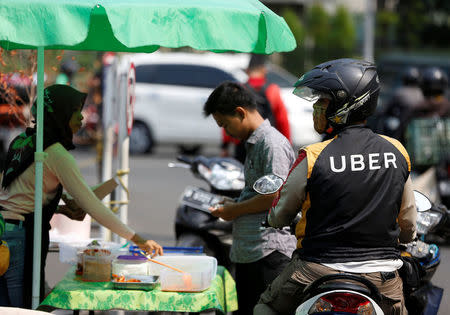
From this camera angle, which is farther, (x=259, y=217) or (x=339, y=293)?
(x=259, y=217)

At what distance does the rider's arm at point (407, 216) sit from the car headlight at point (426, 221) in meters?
0.56

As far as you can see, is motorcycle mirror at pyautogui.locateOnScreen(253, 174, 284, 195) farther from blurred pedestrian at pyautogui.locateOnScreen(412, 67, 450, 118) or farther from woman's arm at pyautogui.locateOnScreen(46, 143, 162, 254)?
blurred pedestrian at pyautogui.locateOnScreen(412, 67, 450, 118)

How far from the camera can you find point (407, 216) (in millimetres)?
3824

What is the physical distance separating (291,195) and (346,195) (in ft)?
0.80

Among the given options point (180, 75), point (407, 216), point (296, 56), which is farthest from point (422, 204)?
point (296, 56)

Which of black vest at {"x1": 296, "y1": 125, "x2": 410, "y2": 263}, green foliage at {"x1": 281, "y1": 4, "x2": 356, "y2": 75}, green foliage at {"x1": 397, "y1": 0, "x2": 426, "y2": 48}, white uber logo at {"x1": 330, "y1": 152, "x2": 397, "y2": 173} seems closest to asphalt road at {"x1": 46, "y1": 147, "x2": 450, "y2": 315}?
black vest at {"x1": 296, "y1": 125, "x2": 410, "y2": 263}

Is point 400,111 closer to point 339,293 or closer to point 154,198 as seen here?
point 154,198

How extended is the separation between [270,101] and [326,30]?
100 ft

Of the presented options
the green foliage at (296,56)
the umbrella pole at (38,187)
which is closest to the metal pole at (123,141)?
the umbrella pole at (38,187)

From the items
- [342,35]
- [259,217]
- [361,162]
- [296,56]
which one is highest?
[342,35]

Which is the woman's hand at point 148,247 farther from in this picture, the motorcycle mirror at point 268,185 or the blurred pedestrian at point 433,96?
the blurred pedestrian at point 433,96

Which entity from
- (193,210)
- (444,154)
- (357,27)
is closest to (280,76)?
(444,154)

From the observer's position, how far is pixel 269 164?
445 centimetres

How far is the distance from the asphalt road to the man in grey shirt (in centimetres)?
186
